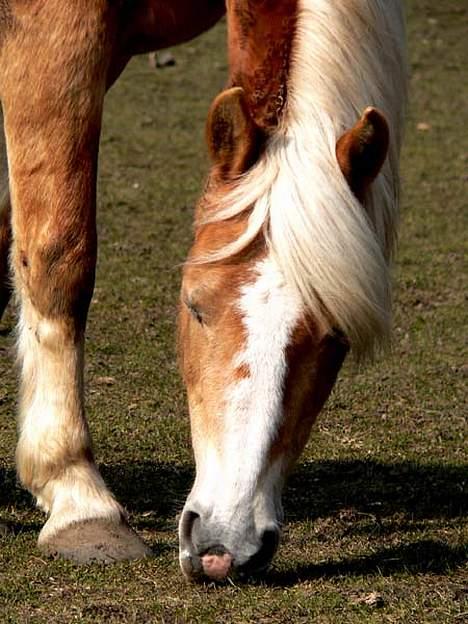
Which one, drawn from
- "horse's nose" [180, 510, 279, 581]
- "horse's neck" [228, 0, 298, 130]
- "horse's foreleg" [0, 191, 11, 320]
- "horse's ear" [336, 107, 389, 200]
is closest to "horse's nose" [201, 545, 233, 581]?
"horse's nose" [180, 510, 279, 581]

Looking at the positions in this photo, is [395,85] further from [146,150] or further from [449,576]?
[146,150]

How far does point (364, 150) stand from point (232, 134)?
38 cm

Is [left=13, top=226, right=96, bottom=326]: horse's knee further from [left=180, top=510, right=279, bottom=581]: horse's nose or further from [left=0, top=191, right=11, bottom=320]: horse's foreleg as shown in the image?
[left=180, top=510, right=279, bottom=581]: horse's nose

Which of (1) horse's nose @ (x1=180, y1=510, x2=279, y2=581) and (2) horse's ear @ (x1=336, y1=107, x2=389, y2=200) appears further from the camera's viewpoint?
(2) horse's ear @ (x1=336, y1=107, x2=389, y2=200)

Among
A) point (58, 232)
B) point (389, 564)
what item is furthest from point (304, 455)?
point (58, 232)

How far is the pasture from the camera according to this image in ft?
12.2

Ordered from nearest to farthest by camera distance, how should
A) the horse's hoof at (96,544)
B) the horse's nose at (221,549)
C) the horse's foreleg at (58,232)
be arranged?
the horse's nose at (221,549), the horse's hoof at (96,544), the horse's foreleg at (58,232)

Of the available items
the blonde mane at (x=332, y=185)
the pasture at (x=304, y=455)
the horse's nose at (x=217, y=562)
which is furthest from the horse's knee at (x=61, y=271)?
the horse's nose at (x=217, y=562)

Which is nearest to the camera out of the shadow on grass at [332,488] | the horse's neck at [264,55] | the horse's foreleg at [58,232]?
the horse's neck at [264,55]

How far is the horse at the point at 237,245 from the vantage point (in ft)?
11.7

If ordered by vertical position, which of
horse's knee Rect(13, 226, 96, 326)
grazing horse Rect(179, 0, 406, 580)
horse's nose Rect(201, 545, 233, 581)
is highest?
grazing horse Rect(179, 0, 406, 580)

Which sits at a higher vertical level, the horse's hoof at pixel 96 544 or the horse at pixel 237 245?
the horse at pixel 237 245

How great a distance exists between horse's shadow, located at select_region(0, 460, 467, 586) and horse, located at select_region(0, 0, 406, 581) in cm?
49

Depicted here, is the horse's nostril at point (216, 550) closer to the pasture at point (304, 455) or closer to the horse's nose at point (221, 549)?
the horse's nose at point (221, 549)
